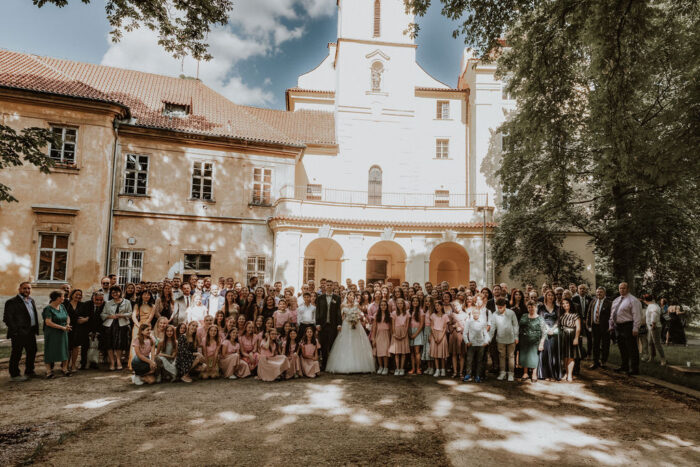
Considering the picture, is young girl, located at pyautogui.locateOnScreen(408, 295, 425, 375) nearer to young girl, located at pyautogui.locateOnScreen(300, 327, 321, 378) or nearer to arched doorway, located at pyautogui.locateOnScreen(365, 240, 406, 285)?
young girl, located at pyautogui.locateOnScreen(300, 327, 321, 378)

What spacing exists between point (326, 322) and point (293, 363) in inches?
54.4

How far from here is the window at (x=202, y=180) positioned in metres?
20.0

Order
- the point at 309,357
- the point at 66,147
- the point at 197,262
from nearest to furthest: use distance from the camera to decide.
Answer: the point at 309,357 < the point at 66,147 < the point at 197,262

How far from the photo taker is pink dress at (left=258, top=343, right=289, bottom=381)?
Answer: 8352 millimetres

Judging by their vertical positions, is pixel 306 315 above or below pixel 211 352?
above

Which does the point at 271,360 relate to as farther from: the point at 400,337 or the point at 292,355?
the point at 400,337

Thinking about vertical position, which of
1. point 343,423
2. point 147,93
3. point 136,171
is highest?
point 147,93

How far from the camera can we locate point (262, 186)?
2106 centimetres

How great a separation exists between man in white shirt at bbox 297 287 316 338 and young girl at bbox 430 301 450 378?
106 inches

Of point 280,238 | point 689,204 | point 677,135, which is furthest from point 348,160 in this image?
point 677,135

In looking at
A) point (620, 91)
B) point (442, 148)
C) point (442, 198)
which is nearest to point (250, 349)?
point (620, 91)

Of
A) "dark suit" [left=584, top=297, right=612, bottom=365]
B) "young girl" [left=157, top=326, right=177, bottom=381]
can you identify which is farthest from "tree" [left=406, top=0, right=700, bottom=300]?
"young girl" [left=157, top=326, right=177, bottom=381]

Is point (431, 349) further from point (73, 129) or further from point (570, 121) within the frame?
point (73, 129)

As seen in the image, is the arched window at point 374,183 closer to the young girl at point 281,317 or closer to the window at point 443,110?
the window at point 443,110
